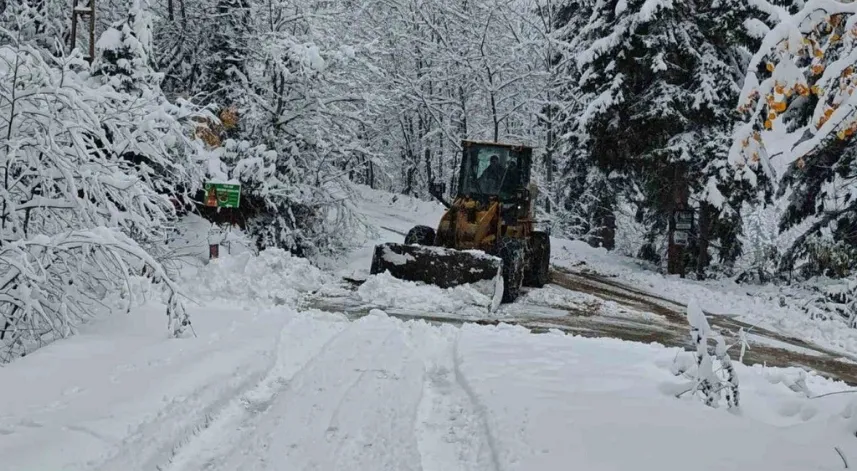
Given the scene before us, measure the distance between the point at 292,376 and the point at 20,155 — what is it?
326 cm

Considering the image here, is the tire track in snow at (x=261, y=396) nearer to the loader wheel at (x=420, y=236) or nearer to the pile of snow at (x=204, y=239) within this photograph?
the loader wheel at (x=420, y=236)

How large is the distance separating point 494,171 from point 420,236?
1.93 meters

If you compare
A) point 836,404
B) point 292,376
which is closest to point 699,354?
point 836,404

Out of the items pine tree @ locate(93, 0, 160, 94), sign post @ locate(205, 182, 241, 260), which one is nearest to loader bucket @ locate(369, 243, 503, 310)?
sign post @ locate(205, 182, 241, 260)

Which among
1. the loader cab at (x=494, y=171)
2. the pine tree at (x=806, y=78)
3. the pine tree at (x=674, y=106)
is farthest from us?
the pine tree at (x=674, y=106)

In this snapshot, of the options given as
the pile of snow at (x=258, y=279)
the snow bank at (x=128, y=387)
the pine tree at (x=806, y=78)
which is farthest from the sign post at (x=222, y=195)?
the pine tree at (x=806, y=78)

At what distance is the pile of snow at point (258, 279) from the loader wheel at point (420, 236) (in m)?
1.67

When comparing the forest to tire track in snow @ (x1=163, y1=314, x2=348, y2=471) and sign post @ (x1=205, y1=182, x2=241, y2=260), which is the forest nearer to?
sign post @ (x1=205, y1=182, x2=241, y2=260)

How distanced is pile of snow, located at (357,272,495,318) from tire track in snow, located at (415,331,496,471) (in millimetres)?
4150

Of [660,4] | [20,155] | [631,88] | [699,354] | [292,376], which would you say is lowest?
[292,376]

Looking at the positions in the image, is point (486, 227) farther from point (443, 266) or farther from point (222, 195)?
point (222, 195)

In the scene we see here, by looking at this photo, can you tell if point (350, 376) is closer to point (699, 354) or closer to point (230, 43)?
point (699, 354)

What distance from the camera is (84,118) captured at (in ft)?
23.1

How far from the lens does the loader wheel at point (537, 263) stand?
14.4m
